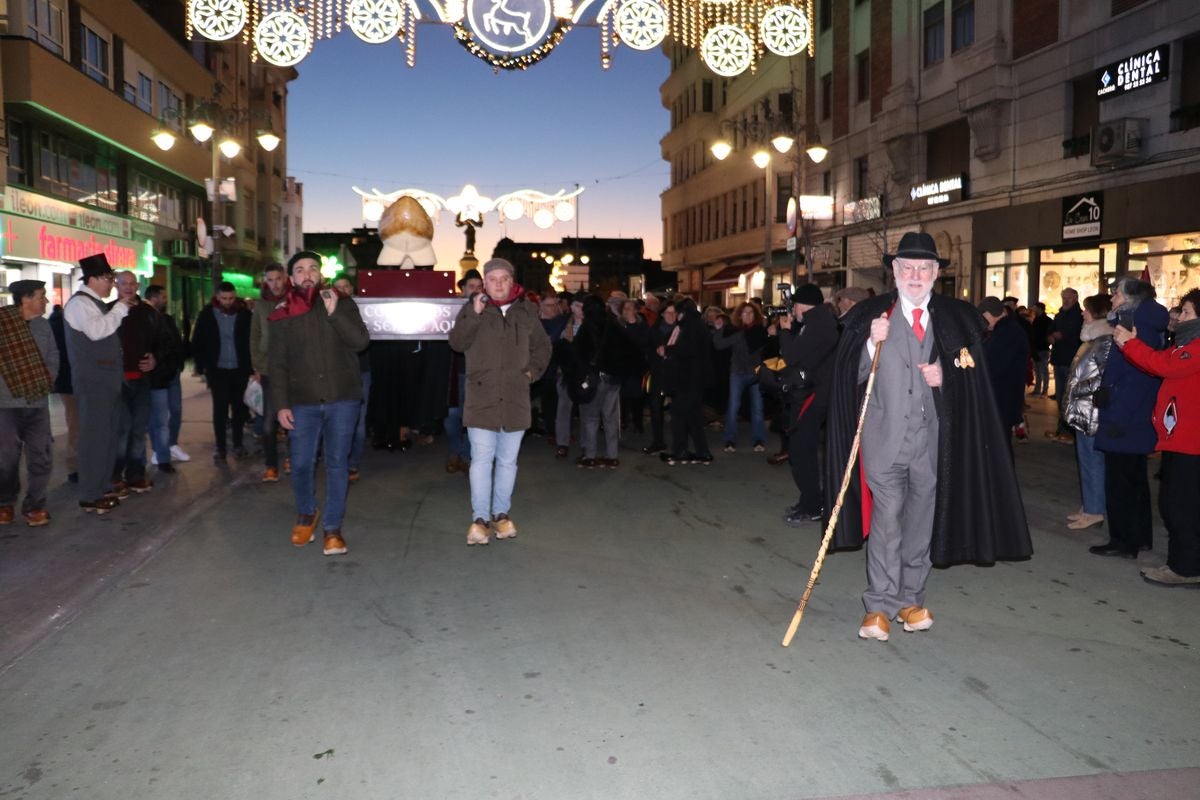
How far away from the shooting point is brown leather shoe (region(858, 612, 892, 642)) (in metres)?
5.18

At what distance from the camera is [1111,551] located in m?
7.13

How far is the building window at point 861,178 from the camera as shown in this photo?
32.2 m

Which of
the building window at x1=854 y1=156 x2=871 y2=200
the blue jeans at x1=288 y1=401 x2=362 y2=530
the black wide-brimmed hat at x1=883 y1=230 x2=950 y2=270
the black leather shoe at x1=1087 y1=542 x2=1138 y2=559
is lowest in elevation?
the black leather shoe at x1=1087 y1=542 x2=1138 y2=559

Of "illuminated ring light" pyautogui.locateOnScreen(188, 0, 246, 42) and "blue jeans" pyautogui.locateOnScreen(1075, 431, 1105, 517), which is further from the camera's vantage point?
"illuminated ring light" pyautogui.locateOnScreen(188, 0, 246, 42)

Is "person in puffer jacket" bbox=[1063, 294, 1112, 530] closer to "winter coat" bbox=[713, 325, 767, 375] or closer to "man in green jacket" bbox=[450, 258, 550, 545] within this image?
"man in green jacket" bbox=[450, 258, 550, 545]

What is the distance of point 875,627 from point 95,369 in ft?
20.7

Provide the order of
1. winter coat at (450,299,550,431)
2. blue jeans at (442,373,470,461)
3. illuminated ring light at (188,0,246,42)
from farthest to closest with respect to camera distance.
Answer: illuminated ring light at (188,0,246,42)
blue jeans at (442,373,470,461)
winter coat at (450,299,550,431)

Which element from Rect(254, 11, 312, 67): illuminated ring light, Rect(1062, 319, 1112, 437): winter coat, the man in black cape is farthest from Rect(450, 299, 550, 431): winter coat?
Rect(254, 11, 312, 67): illuminated ring light

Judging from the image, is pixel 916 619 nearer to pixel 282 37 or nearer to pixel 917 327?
pixel 917 327

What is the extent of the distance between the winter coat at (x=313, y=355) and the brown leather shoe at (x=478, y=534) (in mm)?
1276

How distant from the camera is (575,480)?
10.4 metres

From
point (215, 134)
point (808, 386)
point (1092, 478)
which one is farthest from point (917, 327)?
point (215, 134)

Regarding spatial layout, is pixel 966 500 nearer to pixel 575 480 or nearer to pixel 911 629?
pixel 911 629

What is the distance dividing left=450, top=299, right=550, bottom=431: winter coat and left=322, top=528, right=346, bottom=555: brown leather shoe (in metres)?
1.18
